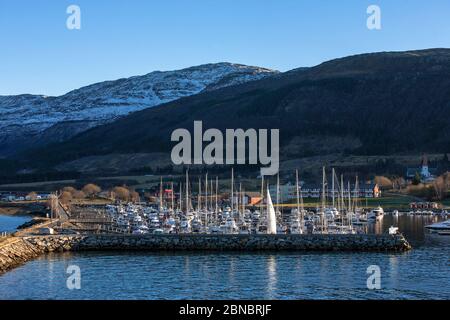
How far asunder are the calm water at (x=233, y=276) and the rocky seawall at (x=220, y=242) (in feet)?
7.86

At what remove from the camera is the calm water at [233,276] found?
153 feet

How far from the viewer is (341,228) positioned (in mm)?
76625

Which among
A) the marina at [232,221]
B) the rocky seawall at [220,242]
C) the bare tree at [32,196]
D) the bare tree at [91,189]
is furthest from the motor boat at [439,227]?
the bare tree at [32,196]

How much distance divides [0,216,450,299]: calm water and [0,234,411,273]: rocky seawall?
2397 millimetres

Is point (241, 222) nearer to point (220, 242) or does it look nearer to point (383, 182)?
point (220, 242)

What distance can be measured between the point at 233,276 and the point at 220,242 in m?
15.5

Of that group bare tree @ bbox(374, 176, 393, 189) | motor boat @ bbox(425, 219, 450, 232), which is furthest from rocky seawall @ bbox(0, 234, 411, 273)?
bare tree @ bbox(374, 176, 393, 189)

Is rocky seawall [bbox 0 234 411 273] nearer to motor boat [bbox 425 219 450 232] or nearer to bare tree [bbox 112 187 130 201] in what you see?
motor boat [bbox 425 219 450 232]

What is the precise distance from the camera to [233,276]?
53000mm

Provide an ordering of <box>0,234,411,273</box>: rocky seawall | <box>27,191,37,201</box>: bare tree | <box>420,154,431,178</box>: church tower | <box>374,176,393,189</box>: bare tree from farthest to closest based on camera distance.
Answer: <box>420,154,431,178</box>: church tower < <box>27,191,37,201</box>: bare tree < <box>374,176,393,189</box>: bare tree < <box>0,234,411,273</box>: rocky seawall

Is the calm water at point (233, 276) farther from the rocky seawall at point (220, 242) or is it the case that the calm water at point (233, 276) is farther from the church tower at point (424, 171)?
the church tower at point (424, 171)

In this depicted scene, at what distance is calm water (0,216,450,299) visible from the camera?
46.5 metres
